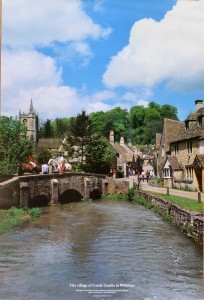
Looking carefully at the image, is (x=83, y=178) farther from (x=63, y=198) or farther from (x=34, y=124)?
(x=34, y=124)

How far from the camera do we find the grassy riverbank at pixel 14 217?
76.7 ft

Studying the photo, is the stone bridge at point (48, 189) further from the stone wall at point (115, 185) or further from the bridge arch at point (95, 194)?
the stone wall at point (115, 185)

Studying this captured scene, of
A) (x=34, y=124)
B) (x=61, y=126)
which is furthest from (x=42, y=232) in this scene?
(x=61, y=126)

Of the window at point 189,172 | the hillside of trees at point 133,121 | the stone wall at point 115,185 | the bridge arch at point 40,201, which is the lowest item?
the bridge arch at point 40,201

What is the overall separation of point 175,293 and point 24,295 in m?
4.77

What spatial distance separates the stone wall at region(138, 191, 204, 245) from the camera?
59.0ft

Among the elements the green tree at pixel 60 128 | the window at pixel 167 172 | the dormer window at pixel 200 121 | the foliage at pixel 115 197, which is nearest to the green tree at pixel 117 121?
the window at pixel 167 172

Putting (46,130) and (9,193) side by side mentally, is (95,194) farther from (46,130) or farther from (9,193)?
(46,130)

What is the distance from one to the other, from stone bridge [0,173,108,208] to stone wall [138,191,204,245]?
10.7 m

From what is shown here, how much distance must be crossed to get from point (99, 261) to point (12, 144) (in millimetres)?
26377

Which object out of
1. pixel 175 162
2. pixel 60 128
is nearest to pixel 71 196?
pixel 175 162

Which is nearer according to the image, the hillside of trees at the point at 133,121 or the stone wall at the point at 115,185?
the stone wall at the point at 115,185

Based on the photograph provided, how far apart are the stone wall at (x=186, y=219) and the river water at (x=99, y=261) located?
461mm

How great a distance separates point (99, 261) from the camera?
53.2ft
